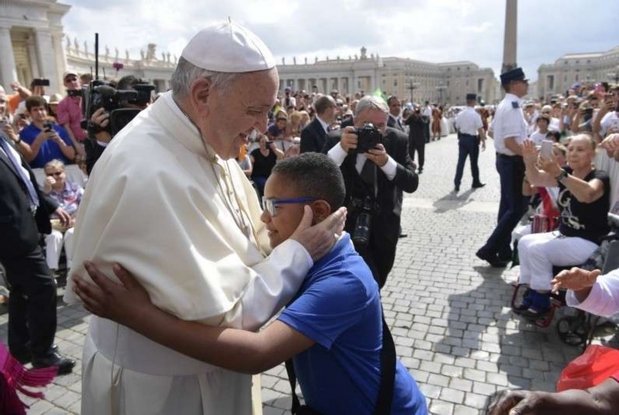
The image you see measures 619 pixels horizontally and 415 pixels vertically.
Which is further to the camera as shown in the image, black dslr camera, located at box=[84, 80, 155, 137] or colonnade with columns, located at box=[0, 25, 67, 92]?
colonnade with columns, located at box=[0, 25, 67, 92]

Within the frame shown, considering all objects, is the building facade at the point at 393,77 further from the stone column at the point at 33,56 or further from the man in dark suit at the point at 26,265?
the man in dark suit at the point at 26,265

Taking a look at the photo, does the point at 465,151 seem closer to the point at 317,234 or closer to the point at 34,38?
the point at 317,234

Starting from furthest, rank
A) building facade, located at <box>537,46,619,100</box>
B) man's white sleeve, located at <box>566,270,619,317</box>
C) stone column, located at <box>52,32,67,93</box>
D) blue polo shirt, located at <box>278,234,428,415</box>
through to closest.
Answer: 1. building facade, located at <box>537,46,619,100</box>
2. stone column, located at <box>52,32,67,93</box>
3. man's white sleeve, located at <box>566,270,619,317</box>
4. blue polo shirt, located at <box>278,234,428,415</box>

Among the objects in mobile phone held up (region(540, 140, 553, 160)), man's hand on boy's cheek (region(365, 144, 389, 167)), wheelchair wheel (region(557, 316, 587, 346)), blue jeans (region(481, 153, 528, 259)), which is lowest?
wheelchair wheel (region(557, 316, 587, 346))

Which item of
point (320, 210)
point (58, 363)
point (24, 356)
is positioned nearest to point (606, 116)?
point (320, 210)

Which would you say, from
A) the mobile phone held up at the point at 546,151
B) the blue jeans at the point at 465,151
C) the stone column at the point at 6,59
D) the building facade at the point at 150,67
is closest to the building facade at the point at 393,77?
the building facade at the point at 150,67

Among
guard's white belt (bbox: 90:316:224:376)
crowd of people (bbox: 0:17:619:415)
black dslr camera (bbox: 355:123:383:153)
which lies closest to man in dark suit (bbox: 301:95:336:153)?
black dslr camera (bbox: 355:123:383:153)

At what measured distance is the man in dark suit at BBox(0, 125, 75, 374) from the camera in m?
3.22

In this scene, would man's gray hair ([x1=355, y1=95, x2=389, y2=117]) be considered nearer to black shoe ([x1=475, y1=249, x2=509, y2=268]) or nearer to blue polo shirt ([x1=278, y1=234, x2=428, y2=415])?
blue polo shirt ([x1=278, y1=234, x2=428, y2=415])

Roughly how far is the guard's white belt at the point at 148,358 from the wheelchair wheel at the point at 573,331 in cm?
367

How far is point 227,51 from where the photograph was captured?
1413mm

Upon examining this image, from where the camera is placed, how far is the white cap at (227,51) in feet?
4.63

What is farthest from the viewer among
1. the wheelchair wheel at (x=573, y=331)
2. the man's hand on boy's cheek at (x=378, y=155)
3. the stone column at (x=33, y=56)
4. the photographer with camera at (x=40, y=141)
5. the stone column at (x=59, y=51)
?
the stone column at (x=59, y=51)

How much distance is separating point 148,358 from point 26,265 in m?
2.60
